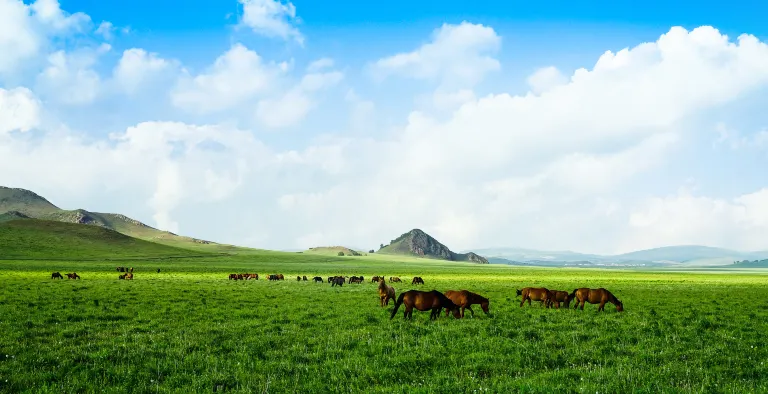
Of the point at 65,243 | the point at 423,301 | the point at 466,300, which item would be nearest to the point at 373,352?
the point at 423,301

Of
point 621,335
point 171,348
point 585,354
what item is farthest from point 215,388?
point 621,335

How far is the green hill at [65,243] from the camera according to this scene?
13588cm

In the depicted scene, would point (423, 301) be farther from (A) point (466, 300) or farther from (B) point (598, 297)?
(B) point (598, 297)

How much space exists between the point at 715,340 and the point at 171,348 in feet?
60.0

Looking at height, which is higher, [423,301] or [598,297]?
[423,301]

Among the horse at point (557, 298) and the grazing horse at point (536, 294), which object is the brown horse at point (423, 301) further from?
the horse at point (557, 298)

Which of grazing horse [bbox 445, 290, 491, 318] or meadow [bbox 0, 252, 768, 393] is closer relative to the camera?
meadow [bbox 0, 252, 768, 393]

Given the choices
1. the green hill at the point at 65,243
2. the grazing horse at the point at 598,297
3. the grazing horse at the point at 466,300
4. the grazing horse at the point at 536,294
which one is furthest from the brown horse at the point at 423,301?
the green hill at the point at 65,243

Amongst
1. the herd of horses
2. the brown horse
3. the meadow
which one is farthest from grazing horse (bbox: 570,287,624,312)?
the brown horse

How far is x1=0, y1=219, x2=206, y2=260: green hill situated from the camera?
136 metres

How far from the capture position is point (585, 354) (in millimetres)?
13586

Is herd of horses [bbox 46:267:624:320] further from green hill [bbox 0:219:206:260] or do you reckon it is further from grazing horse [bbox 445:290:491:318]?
green hill [bbox 0:219:206:260]

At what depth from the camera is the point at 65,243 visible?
15912 cm

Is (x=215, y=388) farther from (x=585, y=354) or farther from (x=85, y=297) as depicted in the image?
(x=85, y=297)
